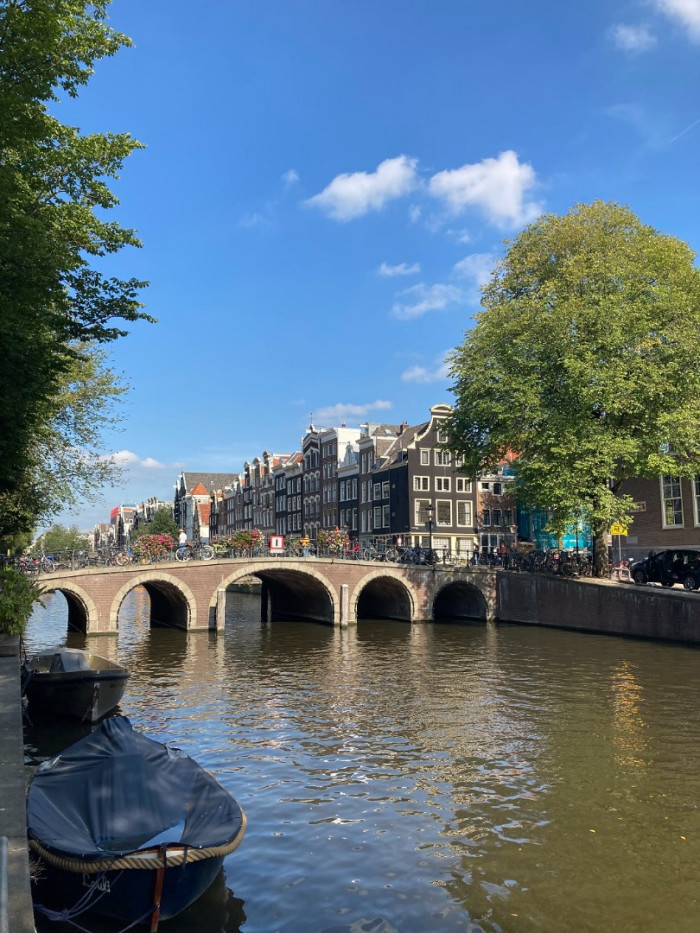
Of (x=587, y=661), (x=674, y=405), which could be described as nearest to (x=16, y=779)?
(x=587, y=661)

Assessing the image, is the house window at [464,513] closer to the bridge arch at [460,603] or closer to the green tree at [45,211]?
the bridge arch at [460,603]

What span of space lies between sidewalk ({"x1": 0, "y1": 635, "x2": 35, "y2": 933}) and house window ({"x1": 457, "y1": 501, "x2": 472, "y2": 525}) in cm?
5079

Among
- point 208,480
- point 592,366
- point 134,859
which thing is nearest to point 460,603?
point 592,366

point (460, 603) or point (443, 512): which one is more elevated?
point (443, 512)

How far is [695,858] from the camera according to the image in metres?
9.87

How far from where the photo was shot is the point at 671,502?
40.4 meters

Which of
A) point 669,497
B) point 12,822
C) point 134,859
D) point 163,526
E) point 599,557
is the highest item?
point 163,526

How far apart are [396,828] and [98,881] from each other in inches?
197

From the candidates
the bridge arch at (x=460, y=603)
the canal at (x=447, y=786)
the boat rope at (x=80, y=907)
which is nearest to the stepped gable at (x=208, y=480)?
the bridge arch at (x=460, y=603)

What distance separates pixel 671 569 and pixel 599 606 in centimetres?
367

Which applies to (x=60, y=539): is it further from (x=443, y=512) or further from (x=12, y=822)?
(x=12, y=822)

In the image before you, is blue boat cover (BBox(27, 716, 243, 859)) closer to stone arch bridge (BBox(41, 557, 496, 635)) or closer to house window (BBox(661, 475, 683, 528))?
stone arch bridge (BBox(41, 557, 496, 635))

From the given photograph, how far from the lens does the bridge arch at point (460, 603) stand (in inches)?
1758

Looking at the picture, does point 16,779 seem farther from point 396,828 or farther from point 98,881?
point 396,828
